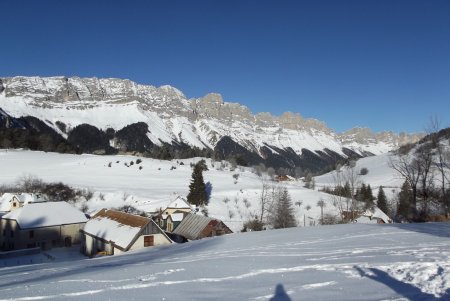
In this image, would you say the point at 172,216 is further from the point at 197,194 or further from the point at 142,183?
the point at 142,183

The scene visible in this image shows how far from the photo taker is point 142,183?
7688 cm

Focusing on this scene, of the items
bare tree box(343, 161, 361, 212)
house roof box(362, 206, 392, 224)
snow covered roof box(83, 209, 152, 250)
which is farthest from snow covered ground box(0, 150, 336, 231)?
snow covered roof box(83, 209, 152, 250)

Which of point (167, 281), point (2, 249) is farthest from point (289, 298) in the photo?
point (2, 249)

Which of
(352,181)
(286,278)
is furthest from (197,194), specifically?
(286,278)

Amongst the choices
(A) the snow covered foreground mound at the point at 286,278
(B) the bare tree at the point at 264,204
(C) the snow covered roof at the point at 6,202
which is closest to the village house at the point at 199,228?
(B) the bare tree at the point at 264,204

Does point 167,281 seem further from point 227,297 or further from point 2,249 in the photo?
point 2,249

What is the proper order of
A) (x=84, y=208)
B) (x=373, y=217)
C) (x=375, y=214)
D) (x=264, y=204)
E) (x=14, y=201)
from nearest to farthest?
(x=373, y=217)
(x=14, y=201)
(x=375, y=214)
(x=84, y=208)
(x=264, y=204)

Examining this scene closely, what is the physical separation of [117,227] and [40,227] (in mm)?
10278

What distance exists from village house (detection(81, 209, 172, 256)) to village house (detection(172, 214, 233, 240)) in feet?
19.5

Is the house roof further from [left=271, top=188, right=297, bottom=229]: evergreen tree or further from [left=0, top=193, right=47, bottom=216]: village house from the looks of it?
[left=0, top=193, right=47, bottom=216]: village house

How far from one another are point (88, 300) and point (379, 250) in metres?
8.00

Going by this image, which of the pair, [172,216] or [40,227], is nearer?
[40,227]

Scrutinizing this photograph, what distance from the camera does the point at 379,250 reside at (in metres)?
11.5

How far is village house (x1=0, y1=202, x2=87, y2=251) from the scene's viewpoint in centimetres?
3756
